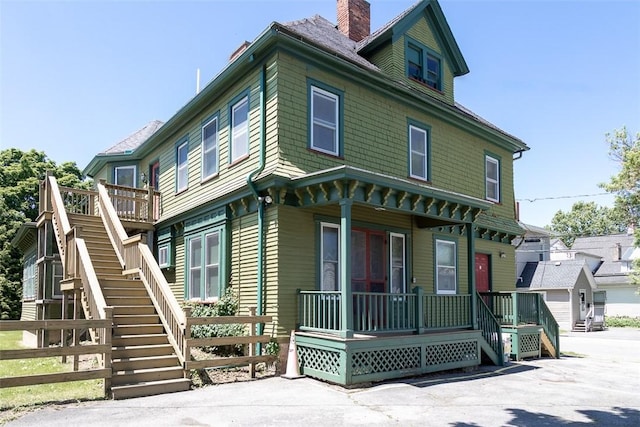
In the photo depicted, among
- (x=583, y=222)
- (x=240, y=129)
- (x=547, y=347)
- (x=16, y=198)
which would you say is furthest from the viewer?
(x=583, y=222)

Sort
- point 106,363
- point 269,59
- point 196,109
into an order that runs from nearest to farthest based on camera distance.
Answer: point 106,363 < point 269,59 < point 196,109

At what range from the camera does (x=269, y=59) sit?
11.3 m

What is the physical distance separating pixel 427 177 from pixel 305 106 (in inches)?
191

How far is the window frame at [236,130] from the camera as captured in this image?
11977 mm

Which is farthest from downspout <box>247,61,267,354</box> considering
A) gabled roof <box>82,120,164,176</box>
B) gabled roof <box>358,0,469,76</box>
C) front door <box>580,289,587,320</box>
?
front door <box>580,289,587,320</box>

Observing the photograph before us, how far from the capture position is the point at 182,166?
51.3 ft

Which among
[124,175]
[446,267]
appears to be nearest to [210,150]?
[446,267]

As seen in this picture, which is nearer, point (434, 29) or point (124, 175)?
point (434, 29)

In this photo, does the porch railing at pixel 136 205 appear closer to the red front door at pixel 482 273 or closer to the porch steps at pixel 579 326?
the red front door at pixel 482 273

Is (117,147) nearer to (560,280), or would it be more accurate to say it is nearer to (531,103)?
(531,103)

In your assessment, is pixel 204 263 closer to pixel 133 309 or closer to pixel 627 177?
pixel 133 309

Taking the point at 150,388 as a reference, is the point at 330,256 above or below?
above

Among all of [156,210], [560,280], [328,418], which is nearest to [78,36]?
[156,210]

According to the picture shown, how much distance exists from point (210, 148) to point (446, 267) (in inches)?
300
